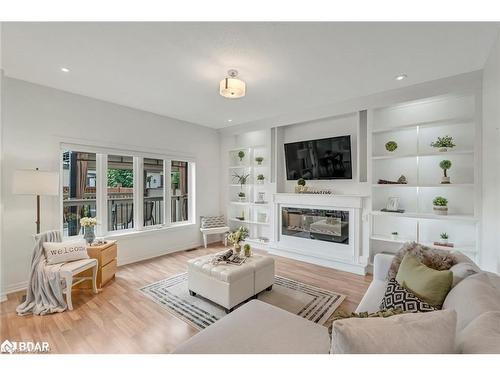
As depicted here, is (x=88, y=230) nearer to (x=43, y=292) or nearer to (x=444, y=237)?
(x=43, y=292)

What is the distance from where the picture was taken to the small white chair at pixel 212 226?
4.92 metres

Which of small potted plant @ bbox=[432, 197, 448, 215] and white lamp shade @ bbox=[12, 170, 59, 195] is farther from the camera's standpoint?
small potted plant @ bbox=[432, 197, 448, 215]

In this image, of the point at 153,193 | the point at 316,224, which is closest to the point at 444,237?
the point at 316,224

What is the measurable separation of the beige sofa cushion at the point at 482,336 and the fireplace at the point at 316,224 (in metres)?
2.83

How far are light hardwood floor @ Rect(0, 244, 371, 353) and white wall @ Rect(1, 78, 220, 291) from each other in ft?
2.31

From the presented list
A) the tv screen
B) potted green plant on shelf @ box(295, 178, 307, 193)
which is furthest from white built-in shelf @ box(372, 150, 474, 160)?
potted green plant on shelf @ box(295, 178, 307, 193)

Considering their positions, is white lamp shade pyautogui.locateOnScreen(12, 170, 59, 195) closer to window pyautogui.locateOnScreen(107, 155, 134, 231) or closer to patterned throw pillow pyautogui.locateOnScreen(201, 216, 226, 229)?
window pyautogui.locateOnScreen(107, 155, 134, 231)

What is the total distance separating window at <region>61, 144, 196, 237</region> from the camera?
3.47 meters

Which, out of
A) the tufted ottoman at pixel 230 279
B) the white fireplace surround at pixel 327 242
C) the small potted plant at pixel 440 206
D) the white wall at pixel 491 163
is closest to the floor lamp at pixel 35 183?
the tufted ottoman at pixel 230 279

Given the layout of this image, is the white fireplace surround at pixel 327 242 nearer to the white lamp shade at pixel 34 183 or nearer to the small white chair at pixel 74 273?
the small white chair at pixel 74 273

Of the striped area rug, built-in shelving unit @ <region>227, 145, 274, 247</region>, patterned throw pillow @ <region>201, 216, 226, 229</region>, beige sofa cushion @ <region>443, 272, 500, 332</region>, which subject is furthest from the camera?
patterned throw pillow @ <region>201, 216, 226, 229</region>
